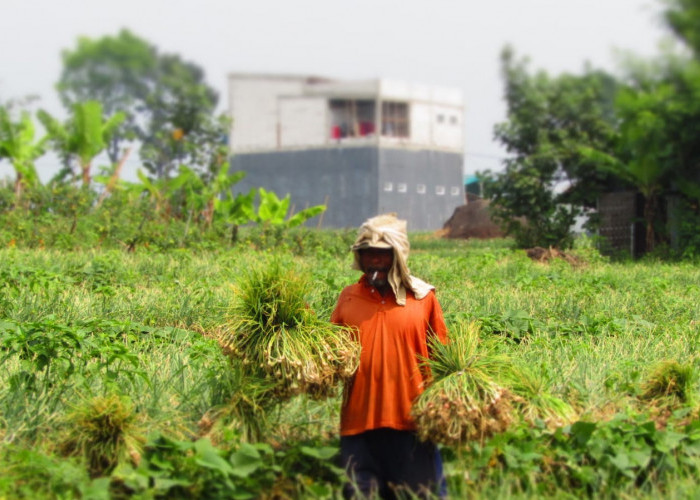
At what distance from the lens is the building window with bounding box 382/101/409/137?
35719 millimetres

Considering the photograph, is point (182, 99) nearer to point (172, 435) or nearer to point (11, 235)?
point (11, 235)

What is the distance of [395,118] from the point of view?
3600 centimetres

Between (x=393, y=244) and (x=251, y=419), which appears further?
(x=251, y=419)

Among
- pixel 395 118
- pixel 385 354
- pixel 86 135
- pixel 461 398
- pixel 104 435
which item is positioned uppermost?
pixel 395 118

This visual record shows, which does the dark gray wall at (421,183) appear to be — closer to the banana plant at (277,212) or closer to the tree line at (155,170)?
the tree line at (155,170)

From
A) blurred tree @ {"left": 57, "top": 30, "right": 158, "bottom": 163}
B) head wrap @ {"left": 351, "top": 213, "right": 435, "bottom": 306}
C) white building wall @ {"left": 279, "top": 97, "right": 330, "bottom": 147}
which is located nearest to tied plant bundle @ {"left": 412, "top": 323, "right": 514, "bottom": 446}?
head wrap @ {"left": 351, "top": 213, "right": 435, "bottom": 306}

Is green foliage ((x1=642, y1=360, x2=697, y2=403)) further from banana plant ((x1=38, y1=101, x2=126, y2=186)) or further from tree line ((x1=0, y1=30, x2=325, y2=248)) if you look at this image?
banana plant ((x1=38, y1=101, x2=126, y2=186))

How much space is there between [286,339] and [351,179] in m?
31.2

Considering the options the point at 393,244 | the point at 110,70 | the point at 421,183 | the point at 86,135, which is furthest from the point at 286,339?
the point at 110,70

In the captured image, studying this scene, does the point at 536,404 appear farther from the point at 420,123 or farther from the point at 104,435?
the point at 420,123

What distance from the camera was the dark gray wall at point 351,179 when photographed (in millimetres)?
35125

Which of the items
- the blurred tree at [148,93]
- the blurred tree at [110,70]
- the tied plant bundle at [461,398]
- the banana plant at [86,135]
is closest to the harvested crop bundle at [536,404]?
the tied plant bundle at [461,398]

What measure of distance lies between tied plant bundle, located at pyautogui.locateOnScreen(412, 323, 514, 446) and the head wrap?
30 centimetres

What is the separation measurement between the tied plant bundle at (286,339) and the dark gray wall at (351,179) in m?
30.0
